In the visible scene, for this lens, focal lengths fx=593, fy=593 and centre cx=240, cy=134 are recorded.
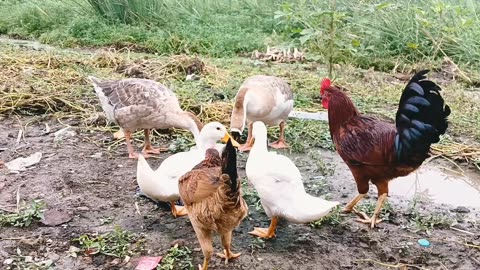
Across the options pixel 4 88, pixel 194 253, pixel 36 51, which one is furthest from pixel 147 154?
pixel 36 51

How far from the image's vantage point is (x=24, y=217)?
13.7 ft

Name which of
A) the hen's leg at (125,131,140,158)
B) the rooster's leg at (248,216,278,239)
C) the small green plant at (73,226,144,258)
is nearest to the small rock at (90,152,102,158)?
the hen's leg at (125,131,140,158)

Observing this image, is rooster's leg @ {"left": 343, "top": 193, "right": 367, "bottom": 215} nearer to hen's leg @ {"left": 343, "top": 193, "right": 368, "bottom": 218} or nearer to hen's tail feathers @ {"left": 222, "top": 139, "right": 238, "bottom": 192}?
hen's leg @ {"left": 343, "top": 193, "right": 368, "bottom": 218}

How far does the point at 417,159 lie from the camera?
4.11 metres

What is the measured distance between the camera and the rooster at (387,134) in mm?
3965

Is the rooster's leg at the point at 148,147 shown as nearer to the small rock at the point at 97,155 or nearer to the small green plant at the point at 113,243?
the small rock at the point at 97,155

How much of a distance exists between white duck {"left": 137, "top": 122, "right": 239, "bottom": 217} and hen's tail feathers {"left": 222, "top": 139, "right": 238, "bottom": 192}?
944mm

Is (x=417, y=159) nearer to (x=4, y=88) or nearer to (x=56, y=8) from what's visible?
(x=4, y=88)

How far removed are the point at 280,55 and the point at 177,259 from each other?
18.6 feet

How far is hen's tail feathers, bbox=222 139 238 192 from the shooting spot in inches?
129

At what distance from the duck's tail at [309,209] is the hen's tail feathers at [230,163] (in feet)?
2.34

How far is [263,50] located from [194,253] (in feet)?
19.4

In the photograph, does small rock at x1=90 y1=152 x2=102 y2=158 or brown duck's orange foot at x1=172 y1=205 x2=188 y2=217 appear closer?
brown duck's orange foot at x1=172 y1=205 x2=188 y2=217

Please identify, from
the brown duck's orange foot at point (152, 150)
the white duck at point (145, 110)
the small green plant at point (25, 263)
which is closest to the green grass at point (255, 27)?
the white duck at point (145, 110)
